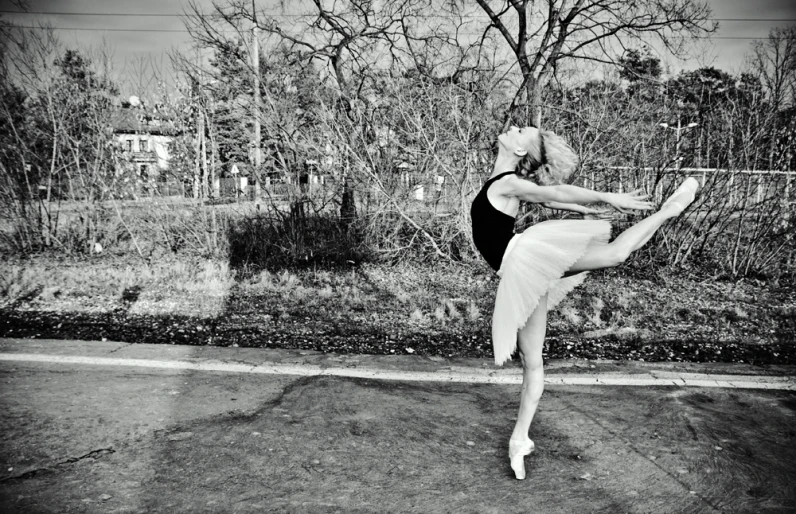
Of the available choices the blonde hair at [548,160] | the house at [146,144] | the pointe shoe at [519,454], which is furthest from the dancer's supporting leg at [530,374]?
the house at [146,144]

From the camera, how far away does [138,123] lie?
31.1 feet

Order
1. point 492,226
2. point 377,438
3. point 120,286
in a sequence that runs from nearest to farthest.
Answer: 1. point 492,226
2. point 377,438
3. point 120,286

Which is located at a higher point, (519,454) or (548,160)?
(548,160)

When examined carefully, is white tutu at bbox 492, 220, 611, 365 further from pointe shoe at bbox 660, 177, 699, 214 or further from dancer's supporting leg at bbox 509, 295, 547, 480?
pointe shoe at bbox 660, 177, 699, 214

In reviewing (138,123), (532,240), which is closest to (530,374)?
(532,240)

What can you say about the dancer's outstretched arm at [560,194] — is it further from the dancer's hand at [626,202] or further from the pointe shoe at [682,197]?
the pointe shoe at [682,197]

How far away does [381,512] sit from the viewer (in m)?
2.62

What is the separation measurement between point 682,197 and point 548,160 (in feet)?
2.68

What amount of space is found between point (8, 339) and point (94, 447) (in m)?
3.15

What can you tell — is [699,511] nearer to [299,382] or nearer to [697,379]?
[697,379]

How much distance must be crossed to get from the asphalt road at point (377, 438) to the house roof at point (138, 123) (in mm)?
5190

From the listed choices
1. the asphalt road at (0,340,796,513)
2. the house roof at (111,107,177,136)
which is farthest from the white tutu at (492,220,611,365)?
A: the house roof at (111,107,177,136)

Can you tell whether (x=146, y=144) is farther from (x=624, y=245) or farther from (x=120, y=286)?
(x=624, y=245)

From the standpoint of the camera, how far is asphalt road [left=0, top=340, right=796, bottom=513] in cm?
273
